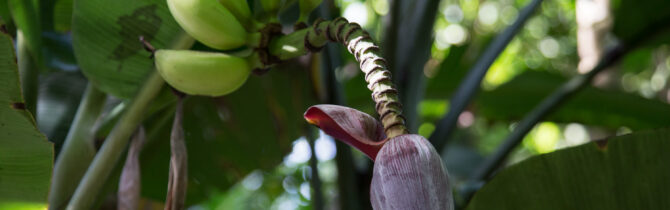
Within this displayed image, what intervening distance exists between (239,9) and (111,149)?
0.19 m

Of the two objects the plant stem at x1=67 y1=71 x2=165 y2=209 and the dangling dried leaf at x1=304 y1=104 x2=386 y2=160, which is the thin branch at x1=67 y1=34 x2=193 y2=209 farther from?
the dangling dried leaf at x1=304 y1=104 x2=386 y2=160

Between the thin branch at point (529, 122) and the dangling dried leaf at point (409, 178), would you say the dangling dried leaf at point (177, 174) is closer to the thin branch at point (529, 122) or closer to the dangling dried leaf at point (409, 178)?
the dangling dried leaf at point (409, 178)

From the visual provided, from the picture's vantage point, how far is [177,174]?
459mm

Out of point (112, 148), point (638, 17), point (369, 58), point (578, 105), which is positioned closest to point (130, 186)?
point (112, 148)

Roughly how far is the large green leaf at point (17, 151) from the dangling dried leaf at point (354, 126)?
0.26 metres

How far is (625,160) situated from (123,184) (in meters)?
0.43

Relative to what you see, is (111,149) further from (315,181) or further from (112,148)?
(315,181)

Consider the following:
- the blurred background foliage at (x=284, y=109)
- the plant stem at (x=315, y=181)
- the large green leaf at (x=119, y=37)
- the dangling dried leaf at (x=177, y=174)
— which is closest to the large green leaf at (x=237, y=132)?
the blurred background foliage at (x=284, y=109)

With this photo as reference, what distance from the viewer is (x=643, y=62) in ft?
5.83

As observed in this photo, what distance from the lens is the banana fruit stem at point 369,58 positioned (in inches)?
11.2

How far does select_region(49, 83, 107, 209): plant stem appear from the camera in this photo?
1.84 feet

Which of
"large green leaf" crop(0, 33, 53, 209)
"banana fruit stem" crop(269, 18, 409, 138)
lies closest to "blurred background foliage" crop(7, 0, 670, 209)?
"large green leaf" crop(0, 33, 53, 209)

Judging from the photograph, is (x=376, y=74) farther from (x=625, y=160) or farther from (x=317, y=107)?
(x=625, y=160)

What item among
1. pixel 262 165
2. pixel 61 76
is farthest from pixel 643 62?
pixel 61 76
